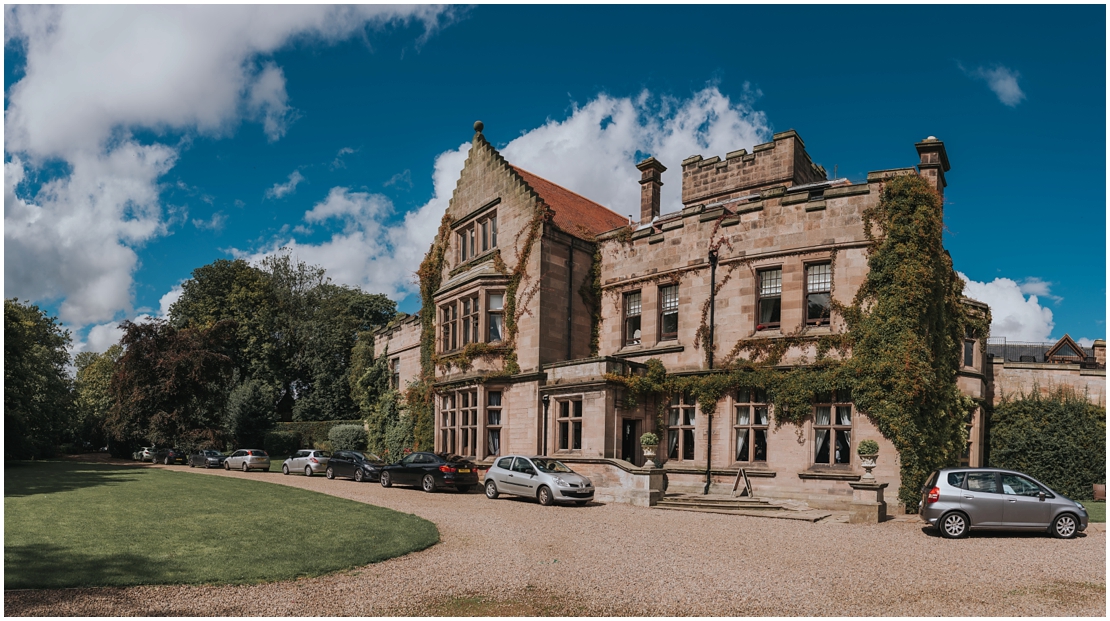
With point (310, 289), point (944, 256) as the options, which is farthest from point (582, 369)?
point (310, 289)

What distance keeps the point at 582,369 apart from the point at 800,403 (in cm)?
691

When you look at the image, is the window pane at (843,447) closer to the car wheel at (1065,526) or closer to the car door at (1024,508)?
the car door at (1024,508)

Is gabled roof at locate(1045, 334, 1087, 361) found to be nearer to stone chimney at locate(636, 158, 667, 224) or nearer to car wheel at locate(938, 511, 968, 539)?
stone chimney at locate(636, 158, 667, 224)

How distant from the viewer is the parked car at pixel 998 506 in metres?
15.3

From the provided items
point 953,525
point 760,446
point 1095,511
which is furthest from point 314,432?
point 1095,511

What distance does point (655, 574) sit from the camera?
1115 cm

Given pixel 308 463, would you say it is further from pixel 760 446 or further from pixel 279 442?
pixel 760 446

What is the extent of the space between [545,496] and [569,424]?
15.0ft

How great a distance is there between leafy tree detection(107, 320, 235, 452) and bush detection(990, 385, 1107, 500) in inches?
1478

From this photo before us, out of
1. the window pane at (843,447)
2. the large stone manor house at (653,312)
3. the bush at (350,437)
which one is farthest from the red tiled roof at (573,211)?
the bush at (350,437)

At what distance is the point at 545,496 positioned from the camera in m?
21.2

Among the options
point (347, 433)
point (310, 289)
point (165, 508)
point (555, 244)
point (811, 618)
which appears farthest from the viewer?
point (310, 289)

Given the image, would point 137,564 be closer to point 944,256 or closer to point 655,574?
point 655,574

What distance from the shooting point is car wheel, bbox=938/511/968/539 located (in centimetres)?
1547
